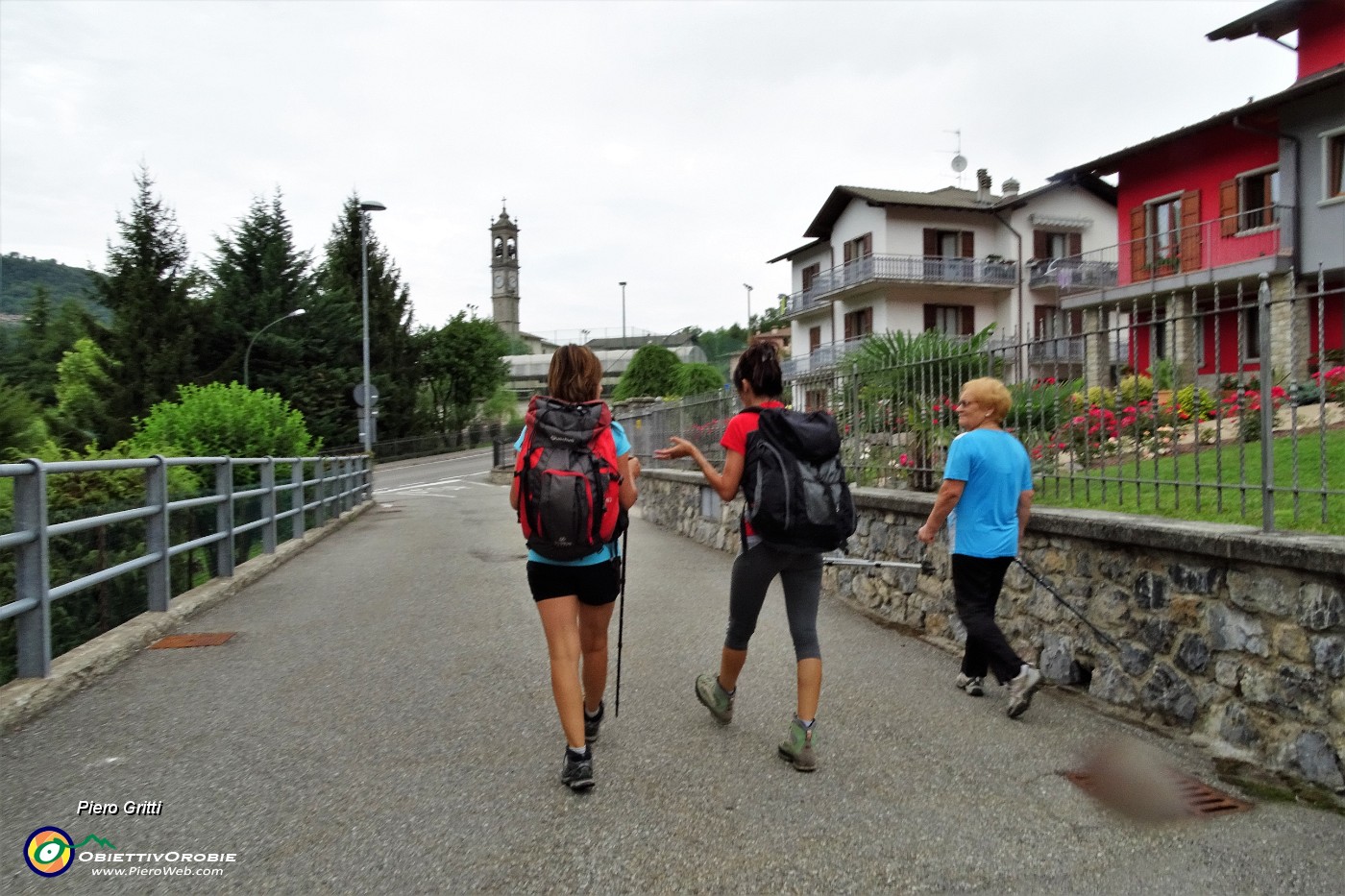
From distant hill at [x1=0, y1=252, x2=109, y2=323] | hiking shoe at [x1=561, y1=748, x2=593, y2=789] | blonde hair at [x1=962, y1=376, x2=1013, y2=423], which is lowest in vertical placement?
hiking shoe at [x1=561, y1=748, x2=593, y2=789]

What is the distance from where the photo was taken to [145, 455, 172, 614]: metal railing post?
7016 millimetres

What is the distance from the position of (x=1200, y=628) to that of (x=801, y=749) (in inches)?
70.2

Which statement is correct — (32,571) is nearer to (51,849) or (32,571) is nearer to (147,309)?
(51,849)

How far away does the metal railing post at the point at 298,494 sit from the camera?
13.0 metres

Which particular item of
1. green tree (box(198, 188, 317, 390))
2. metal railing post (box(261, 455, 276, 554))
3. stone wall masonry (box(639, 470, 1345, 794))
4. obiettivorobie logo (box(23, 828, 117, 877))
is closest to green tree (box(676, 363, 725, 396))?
green tree (box(198, 188, 317, 390))

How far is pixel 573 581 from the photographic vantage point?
12.9 feet

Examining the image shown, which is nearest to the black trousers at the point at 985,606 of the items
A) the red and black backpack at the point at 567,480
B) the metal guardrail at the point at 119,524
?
the red and black backpack at the point at 567,480

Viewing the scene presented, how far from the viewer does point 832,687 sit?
18.1 feet

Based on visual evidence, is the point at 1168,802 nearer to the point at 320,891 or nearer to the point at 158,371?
the point at 320,891

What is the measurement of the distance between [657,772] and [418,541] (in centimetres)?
1038

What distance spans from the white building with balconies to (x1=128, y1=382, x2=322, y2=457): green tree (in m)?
27.8

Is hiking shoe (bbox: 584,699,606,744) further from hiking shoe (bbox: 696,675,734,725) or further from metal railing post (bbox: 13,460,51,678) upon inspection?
metal railing post (bbox: 13,460,51,678)

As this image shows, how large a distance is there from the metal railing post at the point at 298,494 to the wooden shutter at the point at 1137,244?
21.2m

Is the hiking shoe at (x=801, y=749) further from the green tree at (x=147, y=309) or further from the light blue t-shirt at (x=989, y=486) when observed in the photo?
the green tree at (x=147, y=309)
